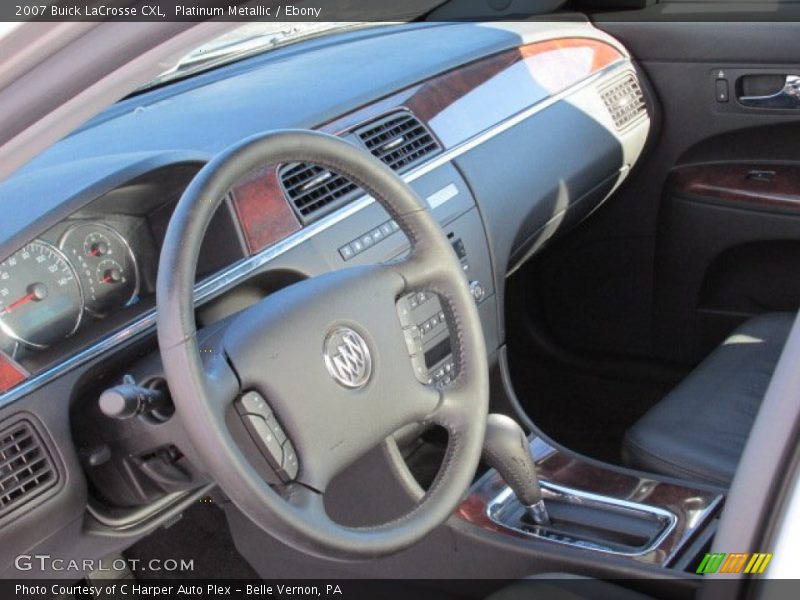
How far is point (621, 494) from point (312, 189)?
0.75m

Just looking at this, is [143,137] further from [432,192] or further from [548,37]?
[548,37]

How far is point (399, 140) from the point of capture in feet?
7.18

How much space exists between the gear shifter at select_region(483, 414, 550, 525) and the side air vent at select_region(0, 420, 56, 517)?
0.62m

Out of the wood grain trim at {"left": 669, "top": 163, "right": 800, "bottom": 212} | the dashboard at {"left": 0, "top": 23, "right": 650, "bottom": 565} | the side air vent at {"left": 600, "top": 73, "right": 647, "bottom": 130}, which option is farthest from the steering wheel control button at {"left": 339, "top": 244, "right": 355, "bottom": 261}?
the wood grain trim at {"left": 669, "top": 163, "right": 800, "bottom": 212}

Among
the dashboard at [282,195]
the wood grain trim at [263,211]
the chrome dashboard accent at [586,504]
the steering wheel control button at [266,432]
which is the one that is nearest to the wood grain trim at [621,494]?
the chrome dashboard accent at [586,504]

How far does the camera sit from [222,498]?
1898 mm

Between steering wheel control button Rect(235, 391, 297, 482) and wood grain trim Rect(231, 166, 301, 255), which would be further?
wood grain trim Rect(231, 166, 301, 255)

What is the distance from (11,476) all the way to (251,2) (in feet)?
2.25

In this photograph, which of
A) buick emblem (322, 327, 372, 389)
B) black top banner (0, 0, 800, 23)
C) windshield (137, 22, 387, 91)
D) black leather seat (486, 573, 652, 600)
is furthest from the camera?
black top banner (0, 0, 800, 23)

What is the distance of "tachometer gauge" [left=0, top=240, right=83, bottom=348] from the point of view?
153 cm

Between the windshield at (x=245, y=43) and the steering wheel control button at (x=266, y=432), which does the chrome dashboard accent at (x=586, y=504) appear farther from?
the windshield at (x=245, y=43)

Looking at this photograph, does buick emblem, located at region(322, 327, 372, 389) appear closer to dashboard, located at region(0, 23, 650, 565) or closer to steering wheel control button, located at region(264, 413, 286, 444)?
steering wheel control button, located at region(264, 413, 286, 444)

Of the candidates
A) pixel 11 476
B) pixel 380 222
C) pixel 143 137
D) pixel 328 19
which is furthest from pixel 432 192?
pixel 11 476

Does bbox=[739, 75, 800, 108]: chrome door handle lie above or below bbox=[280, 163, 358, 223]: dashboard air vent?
below
